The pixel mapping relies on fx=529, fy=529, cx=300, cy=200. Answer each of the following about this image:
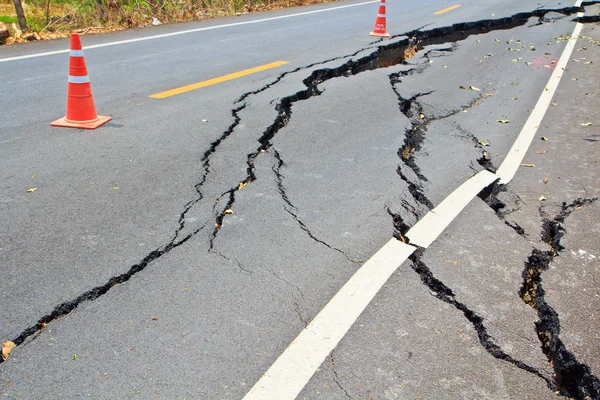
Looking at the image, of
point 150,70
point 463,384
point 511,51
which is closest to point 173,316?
point 463,384

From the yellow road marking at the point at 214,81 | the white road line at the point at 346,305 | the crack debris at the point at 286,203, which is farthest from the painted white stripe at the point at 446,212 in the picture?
the yellow road marking at the point at 214,81

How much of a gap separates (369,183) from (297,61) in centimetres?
449

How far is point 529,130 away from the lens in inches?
233

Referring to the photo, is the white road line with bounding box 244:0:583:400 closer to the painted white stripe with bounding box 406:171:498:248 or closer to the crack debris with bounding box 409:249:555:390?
the painted white stripe with bounding box 406:171:498:248

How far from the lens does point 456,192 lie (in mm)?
4223

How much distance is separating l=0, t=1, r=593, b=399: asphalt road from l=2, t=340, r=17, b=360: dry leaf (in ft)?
Result: 0.13

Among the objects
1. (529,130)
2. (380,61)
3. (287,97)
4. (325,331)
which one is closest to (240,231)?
(325,331)

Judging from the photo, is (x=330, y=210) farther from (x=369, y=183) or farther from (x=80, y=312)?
(x=80, y=312)

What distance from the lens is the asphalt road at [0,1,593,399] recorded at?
2320 mm

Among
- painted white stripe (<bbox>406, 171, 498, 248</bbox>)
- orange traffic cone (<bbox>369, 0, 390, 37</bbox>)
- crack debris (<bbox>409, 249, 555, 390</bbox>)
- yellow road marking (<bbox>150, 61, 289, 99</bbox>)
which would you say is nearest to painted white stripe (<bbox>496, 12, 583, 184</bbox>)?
painted white stripe (<bbox>406, 171, 498, 248</bbox>)

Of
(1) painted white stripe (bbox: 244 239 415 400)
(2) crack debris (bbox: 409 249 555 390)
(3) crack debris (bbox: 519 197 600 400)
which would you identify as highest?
(1) painted white stripe (bbox: 244 239 415 400)

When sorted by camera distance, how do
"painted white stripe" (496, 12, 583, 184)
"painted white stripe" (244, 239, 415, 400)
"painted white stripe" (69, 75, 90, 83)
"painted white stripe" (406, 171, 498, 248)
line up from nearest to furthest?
"painted white stripe" (244, 239, 415, 400), "painted white stripe" (406, 171, 498, 248), "painted white stripe" (496, 12, 583, 184), "painted white stripe" (69, 75, 90, 83)

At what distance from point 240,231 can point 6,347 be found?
1.50 m

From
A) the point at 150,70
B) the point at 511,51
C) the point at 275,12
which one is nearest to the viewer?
the point at 150,70
